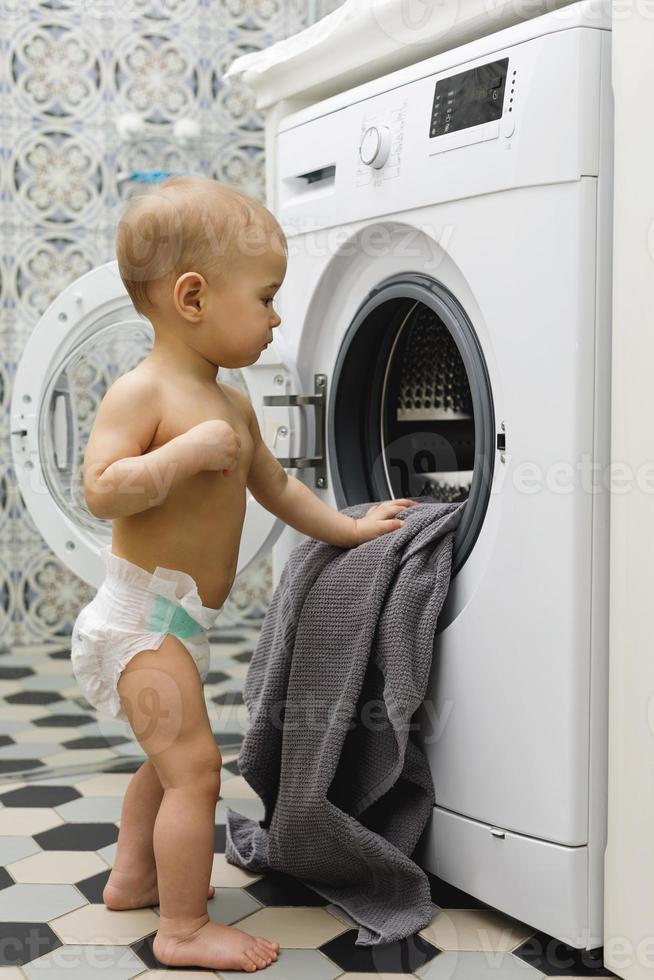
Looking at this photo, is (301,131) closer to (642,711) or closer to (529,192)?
(529,192)

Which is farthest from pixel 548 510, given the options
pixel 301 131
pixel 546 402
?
pixel 301 131

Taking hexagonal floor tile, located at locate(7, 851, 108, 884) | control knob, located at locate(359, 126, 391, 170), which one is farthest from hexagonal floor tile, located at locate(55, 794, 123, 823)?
control knob, located at locate(359, 126, 391, 170)

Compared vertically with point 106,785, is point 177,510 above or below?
above

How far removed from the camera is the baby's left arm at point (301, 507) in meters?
1.20

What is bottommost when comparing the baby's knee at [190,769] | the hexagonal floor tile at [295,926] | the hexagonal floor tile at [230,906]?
the hexagonal floor tile at [295,926]

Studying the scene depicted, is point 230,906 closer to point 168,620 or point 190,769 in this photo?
point 190,769

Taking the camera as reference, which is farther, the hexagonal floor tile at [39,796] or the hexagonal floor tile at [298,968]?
the hexagonal floor tile at [39,796]

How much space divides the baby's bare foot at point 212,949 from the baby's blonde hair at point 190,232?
637 millimetres

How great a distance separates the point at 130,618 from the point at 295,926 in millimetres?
362

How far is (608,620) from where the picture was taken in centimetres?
99

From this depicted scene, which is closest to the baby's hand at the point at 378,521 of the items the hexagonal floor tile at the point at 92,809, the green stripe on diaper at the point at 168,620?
the green stripe on diaper at the point at 168,620

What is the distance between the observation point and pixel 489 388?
1077 millimetres

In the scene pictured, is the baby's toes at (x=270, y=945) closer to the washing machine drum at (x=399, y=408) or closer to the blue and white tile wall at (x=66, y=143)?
the washing machine drum at (x=399, y=408)

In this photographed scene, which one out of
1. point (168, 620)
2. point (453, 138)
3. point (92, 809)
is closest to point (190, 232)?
point (453, 138)
